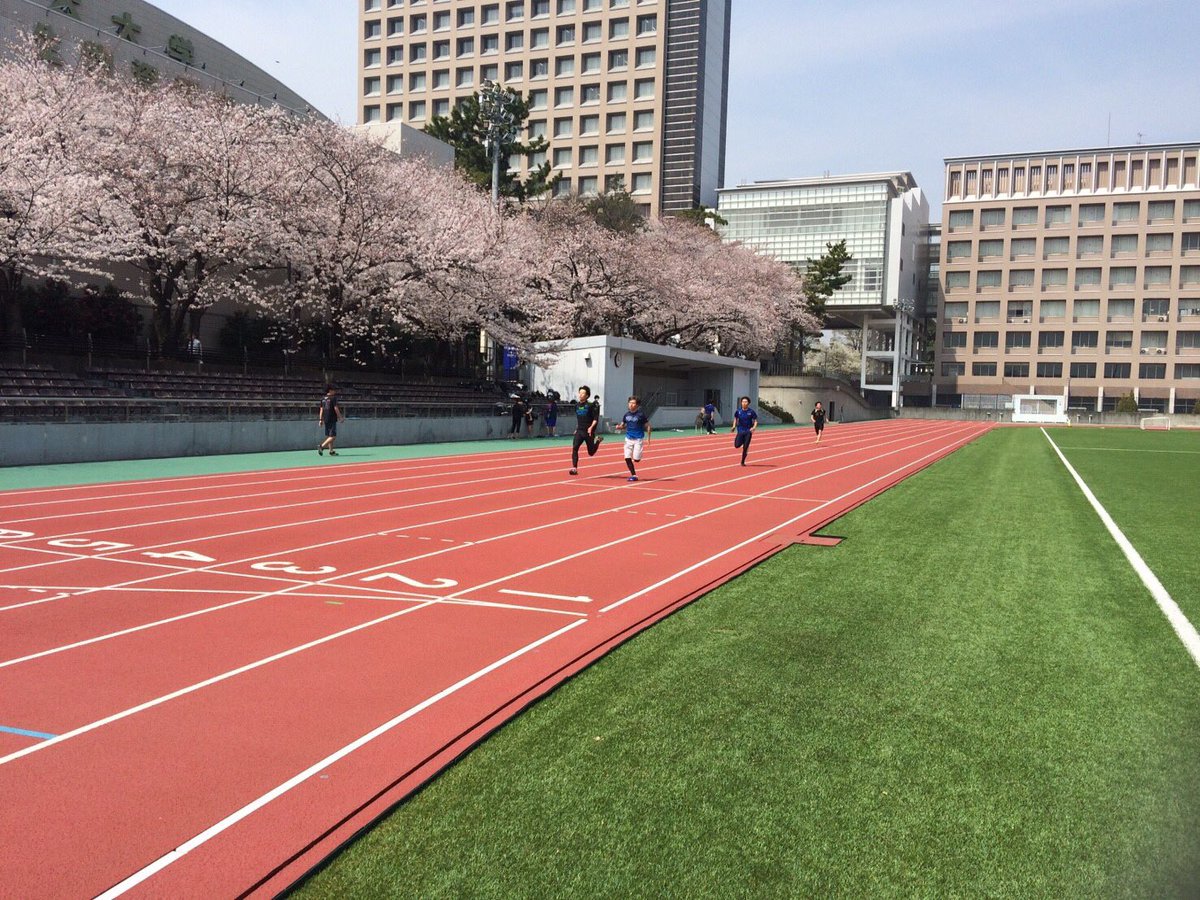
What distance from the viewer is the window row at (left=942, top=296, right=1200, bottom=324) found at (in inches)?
3738

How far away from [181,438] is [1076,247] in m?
101

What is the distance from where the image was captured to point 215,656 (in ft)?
19.6

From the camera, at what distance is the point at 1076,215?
98500mm

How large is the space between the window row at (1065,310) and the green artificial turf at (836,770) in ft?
340

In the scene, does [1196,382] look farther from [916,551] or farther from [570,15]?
[916,551]

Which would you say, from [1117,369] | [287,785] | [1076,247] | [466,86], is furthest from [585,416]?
[1076,247]

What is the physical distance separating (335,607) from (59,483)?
11.8 metres

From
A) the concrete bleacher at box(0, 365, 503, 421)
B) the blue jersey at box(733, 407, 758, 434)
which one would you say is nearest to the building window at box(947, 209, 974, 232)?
the concrete bleacher at box(0, 365, 503, 421)

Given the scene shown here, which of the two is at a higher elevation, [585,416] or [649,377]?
[649,377]

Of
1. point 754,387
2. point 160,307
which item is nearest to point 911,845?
point 160,307

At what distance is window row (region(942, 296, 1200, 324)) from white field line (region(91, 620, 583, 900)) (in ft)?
351

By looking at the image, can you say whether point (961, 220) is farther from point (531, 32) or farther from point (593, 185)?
point (531, 32)

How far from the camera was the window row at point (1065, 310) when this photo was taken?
311 ft

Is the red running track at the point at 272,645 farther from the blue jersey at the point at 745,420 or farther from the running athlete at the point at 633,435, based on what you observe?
the blue jersey at the point at 745,420
